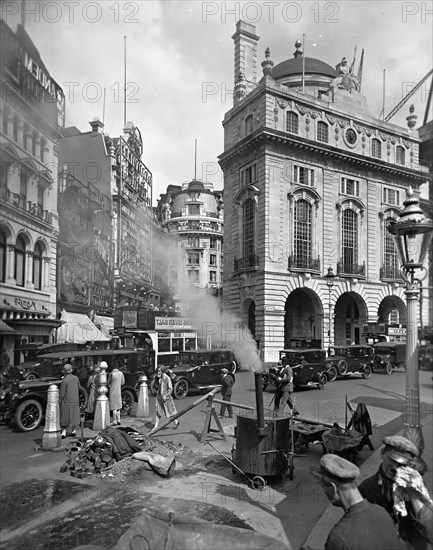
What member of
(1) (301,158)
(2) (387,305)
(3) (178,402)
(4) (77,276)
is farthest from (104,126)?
(3) (178,402)

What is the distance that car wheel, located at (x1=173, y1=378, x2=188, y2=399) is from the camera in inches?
533

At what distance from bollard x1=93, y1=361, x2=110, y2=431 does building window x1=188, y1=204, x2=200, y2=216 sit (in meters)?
3.85

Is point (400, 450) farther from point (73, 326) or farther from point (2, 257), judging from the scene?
point (73, 326)

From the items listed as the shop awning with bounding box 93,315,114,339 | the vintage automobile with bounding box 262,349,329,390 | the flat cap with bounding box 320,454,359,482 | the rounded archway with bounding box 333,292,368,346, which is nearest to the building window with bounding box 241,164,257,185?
the rounded archway with bounding box 333,292,368,346

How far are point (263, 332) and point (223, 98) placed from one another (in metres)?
14.1

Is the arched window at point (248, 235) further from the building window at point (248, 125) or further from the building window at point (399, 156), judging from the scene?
the building window at point (399, 156)

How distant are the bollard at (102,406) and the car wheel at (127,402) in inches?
76.7

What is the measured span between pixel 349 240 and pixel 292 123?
2.19 metres

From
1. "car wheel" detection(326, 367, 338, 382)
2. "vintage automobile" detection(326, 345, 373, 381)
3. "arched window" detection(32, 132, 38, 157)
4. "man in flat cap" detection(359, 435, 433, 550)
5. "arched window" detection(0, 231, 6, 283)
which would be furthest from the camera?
"car wheel" detection(326, 367, 338, 382)

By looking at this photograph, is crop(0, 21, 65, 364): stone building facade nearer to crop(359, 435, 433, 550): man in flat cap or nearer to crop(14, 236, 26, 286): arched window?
crop(14, 236, 26, 286): arched window

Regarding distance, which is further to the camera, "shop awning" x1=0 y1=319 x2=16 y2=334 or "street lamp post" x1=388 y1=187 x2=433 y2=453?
"street lamp post" x1=388 y1=187 x2=433 y2=453

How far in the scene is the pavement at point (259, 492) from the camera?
429 cm

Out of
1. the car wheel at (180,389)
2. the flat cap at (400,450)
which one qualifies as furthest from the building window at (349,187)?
the car wheel at (180,389)

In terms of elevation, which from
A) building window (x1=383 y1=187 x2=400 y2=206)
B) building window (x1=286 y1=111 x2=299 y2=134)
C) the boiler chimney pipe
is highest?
building window (x1=286 y1=111 x2=299 y2=134)
